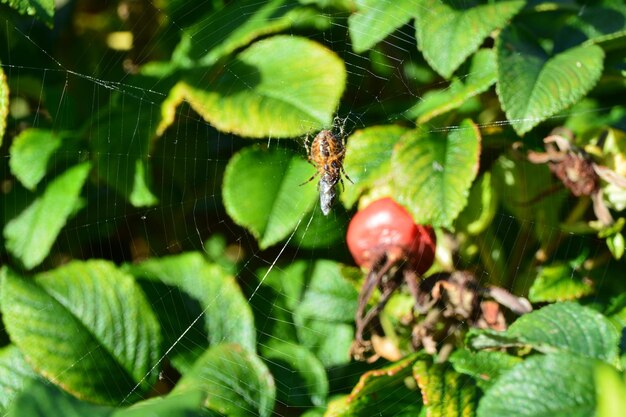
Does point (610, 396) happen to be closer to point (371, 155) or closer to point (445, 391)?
point (445, 391)

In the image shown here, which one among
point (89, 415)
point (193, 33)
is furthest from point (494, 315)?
point (89, 415)

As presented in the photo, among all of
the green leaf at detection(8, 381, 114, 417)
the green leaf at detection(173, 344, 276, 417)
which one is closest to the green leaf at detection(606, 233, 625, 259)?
the green leaf at detection(173, 344, 276, 417)

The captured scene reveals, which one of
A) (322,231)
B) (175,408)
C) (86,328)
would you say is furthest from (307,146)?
(175,408)

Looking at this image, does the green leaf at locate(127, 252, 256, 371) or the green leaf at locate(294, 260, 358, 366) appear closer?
the green leaf at locate(127, 252, 256, 371)

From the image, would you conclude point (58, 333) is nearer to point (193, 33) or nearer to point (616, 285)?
point (193, 33)

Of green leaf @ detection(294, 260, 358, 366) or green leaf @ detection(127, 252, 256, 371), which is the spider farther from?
green leaf @ detection(127, 252, 256, 371)

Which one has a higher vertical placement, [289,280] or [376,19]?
[376,19]
